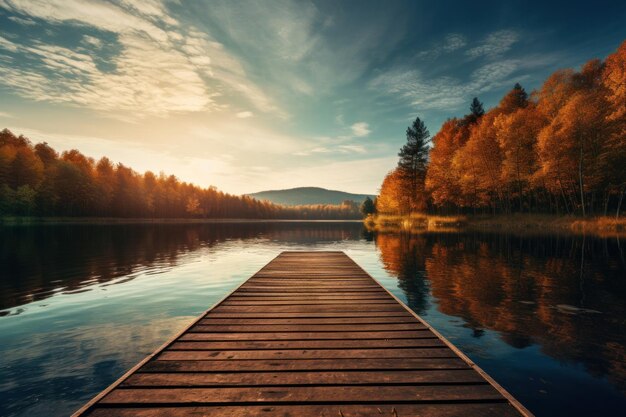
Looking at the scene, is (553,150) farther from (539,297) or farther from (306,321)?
(306,321)

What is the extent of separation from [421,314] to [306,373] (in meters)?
6.09

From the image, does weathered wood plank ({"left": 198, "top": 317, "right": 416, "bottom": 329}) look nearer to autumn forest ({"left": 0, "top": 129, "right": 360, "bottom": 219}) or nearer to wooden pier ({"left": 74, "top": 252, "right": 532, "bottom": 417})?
wooden pier ({"left": 74, "top": 252, "right": 532, "bottom": 417})

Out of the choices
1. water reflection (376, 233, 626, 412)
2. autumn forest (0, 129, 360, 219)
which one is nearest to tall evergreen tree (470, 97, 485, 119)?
water reflection (376, 233, 626, 412)

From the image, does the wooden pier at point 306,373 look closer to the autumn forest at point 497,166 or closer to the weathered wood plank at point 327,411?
the weathered wood plank at point 327,411

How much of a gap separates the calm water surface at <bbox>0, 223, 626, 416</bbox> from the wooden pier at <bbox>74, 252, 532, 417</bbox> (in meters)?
1.59

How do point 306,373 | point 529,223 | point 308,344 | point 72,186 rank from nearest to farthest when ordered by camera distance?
point 306,373, point 308,344, point 529,223, point 72,186

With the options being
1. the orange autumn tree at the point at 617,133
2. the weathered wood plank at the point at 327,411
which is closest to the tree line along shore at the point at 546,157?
the orange autumn tree at the point at 617,133

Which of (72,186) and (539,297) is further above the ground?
(72,186)

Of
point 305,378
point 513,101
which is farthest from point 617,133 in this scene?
point 305,378

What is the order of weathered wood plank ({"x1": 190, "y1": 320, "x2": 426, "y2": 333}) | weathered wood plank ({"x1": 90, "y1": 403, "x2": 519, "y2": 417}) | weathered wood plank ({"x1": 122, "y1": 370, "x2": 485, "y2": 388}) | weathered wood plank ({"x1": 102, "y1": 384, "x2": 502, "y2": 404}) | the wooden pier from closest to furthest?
weathered wood plank ({"x1": 90, "y1": 403, "x2": 519, "y2": 417}) < the wooden pier < weathered wood plank ({"x1": 102, "y1": 384, "x2": 502, "y2": 404}) < weathered wood plank ({"x1": 122, "y1": 370, "x2": 485, "y2": 388}) < weathered wood plank ({"x1": 190, "y1": 320, "x2": 426, "y2": 333})

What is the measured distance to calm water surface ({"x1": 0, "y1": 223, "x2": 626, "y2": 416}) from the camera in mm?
5547

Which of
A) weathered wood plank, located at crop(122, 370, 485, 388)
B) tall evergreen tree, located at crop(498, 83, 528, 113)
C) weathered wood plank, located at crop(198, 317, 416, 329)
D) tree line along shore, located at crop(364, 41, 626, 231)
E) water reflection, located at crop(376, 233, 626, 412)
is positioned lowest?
water reflection, located at crop(376, 233, 626, 412)

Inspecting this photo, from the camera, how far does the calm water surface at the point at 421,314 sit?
5.55 metres

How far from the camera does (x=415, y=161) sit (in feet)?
201
